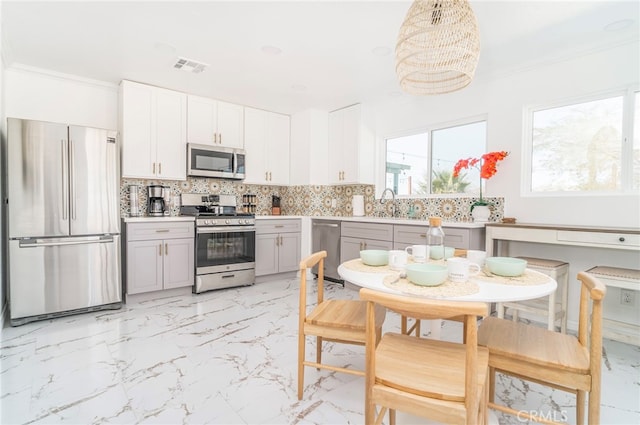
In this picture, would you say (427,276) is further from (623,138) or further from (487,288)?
(623,138)

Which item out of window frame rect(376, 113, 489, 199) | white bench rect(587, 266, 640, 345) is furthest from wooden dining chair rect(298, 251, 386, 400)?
window frame rect(376, 113, 489, 199)

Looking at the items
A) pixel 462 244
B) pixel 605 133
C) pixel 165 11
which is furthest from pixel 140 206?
pixel 605 133

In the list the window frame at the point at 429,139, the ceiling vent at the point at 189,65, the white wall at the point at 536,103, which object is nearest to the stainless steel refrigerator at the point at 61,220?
the ceiling vent at the point at 189,65

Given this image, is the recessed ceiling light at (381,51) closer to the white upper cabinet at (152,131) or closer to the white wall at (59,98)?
the white upper cabinet at (152,131)

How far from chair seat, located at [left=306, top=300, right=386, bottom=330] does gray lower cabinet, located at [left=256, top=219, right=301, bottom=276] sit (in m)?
2.54

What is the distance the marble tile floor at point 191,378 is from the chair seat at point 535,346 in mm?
492

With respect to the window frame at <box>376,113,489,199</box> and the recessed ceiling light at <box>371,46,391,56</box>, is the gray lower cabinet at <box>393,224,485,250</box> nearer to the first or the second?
the window frame at <box>376,113,489,199</box>

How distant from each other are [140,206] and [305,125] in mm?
2524

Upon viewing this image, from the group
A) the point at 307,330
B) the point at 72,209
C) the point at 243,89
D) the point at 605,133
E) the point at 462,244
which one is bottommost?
the point at 307,330

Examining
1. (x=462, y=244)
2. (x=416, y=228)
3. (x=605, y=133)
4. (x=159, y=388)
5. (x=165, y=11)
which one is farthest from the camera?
(x=416, y=228)

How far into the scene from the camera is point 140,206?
3.97m

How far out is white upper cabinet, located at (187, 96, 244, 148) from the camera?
4132 millimetres

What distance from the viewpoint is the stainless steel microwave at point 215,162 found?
13.4 ft

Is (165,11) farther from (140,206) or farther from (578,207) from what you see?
(578,207)
